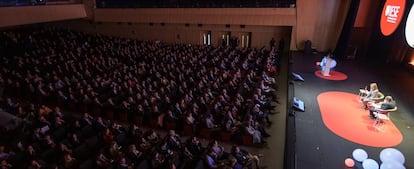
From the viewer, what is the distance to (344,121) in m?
7.13

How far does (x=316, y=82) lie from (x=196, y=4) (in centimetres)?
947

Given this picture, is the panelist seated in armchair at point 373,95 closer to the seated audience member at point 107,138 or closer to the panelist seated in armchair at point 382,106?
the panelist seated in armchair at point 382,106

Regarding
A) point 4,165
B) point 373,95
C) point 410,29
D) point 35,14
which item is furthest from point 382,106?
point 35,14

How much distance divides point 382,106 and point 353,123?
84cm

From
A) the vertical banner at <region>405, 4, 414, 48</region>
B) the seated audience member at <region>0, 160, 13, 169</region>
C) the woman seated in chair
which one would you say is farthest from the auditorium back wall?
the seated audience member at <region>0, 160, 13, 169</region>

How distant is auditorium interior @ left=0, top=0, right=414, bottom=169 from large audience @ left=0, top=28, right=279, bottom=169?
4 centimetres

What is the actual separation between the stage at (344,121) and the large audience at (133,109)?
3.84 ft

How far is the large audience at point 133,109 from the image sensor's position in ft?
18.7

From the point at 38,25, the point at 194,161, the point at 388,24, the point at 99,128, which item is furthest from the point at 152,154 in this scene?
the point at 38,25

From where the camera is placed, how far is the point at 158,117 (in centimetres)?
763

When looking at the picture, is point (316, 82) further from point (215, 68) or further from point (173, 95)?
point (173, 95)

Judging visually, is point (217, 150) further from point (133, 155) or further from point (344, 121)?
point (344, 121)

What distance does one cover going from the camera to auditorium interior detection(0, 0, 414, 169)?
5832mm

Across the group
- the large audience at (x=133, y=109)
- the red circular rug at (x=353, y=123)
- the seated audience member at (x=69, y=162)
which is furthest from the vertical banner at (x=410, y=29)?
the seated audience member at (x=69, y=162)
